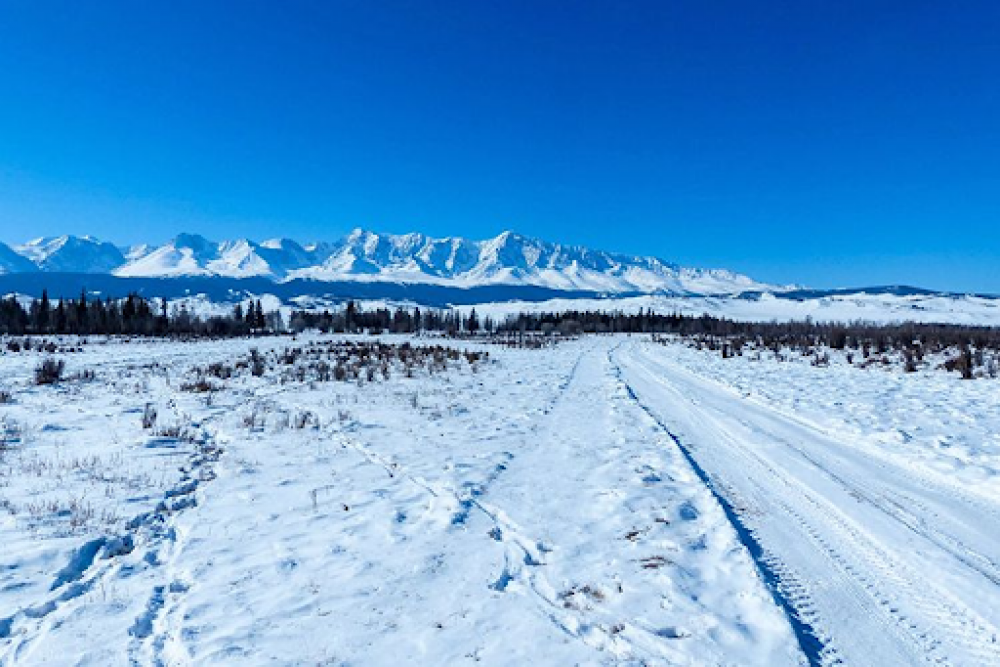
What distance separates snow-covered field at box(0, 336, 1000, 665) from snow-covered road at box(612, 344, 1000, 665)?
3 centimetres

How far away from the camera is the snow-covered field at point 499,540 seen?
407 centimetres

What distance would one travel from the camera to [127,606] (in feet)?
14.8

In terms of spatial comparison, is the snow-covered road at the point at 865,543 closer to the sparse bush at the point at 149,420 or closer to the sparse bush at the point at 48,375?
the sparse bush at the point at 149,420

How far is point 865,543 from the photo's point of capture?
223 inches

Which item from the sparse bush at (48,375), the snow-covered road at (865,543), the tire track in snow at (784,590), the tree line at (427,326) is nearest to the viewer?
the tire track in snow at (784,590)

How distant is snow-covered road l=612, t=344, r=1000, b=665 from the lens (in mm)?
4055

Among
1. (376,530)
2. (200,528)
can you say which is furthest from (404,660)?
(200,528)

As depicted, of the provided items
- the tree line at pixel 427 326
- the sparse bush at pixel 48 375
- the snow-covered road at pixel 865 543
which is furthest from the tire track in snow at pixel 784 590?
the tree line at pixel 427 326

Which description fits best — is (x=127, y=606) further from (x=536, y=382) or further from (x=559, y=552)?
(x=536, y=382)

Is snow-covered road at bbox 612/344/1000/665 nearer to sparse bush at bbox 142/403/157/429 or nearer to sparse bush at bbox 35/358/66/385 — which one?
sparse bush at bbox 142/403/157/429

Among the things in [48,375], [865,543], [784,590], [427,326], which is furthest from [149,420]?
[427,326]

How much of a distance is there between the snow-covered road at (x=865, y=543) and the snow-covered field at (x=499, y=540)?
0.09 feet

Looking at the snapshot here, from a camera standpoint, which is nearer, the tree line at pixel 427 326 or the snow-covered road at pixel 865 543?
the snow-covered road at pixel 865 543

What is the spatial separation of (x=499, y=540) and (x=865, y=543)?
3.50 metres
